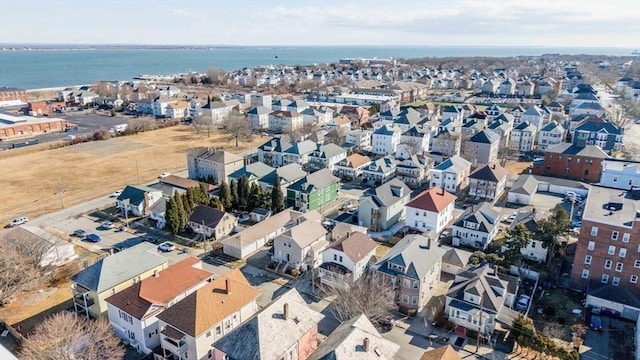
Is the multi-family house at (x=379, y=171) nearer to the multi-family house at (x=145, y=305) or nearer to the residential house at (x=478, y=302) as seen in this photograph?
the residential house at (x=478, y=302)

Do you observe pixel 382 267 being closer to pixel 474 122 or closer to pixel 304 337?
pixel 304 337

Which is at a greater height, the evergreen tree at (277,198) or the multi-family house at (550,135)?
the multi-family house at (550,135)

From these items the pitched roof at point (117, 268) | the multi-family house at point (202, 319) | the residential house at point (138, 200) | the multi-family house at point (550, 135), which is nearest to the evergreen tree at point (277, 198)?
the residential house at point (138, 200)

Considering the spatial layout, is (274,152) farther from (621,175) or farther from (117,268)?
(621,175)

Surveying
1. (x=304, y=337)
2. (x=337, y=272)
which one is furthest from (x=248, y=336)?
(x=337, y=272)

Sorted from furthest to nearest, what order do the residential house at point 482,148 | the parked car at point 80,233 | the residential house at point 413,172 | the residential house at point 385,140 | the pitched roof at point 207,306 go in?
the residential house at point 385,140, the residential house at point 482,148, the residential house at point 413,172, the parked car at point 80,233, the pitched roof at point 207,306

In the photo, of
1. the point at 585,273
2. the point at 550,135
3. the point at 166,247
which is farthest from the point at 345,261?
the point at 550,135
